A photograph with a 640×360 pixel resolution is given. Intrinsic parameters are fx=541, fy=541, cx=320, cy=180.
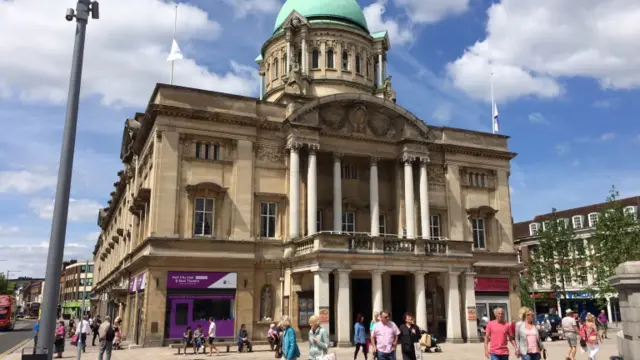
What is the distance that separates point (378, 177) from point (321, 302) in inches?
522

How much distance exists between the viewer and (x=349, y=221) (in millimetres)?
38312

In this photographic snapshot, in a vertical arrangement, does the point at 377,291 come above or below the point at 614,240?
below

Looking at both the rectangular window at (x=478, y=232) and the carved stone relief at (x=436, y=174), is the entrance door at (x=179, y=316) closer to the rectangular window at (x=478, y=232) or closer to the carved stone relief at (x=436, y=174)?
the carved stone relief at (x=436, y=174)

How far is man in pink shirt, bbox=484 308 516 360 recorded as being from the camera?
12523mm

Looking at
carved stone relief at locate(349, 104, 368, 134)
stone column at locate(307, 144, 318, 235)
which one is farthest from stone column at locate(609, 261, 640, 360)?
carved stone relief at locate(349, 104, 368, 134)

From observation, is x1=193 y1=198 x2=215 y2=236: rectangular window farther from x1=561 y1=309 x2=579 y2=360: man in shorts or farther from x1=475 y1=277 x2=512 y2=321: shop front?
x1=561 y1=309 x2=579 y2=360: man in shorts

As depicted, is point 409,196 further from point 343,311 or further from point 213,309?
point 213,309

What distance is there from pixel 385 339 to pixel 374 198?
24079mm

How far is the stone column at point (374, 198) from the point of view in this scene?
121 feet

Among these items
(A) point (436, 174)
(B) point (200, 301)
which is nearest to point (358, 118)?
(A) point (436, 174)

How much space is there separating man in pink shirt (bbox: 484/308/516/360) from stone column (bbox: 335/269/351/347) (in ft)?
57.8

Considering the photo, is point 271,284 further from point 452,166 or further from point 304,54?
point 304,54

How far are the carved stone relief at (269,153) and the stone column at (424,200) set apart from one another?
34.0ft

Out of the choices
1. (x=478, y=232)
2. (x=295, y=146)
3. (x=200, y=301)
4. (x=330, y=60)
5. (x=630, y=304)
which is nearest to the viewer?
(x=630, y=304)
